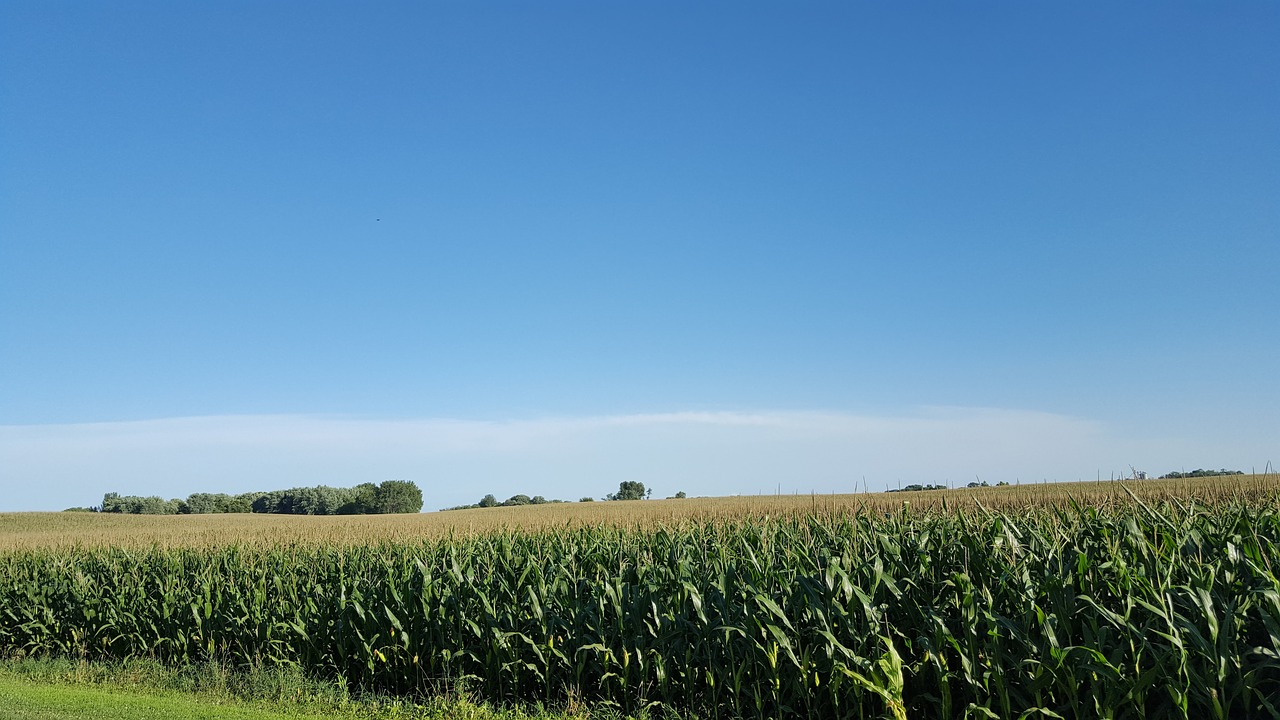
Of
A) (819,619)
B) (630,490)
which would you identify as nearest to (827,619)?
(819,619)

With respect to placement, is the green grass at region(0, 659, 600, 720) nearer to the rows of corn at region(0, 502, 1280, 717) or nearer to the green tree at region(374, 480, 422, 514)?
the rows of corn at region(0, 502, 1280, 717)

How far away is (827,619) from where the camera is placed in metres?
8.73

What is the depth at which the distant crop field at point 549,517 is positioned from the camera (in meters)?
20.2

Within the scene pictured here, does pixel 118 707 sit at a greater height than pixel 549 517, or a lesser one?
lesser

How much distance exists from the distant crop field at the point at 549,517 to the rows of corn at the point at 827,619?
59.1 inches

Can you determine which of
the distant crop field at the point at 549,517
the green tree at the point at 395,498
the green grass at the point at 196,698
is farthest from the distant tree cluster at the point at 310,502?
the green grass at the point at 196,698

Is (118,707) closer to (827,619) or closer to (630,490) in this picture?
(827,619)

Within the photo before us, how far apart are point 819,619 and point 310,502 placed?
317ft

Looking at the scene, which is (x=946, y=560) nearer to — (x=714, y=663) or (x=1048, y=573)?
(x=1048, y=573)

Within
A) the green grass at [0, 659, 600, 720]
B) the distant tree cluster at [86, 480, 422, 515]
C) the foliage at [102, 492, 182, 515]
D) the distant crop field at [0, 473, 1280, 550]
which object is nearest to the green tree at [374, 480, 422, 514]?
the distant tree cluster at [86, 480, 422, 515]

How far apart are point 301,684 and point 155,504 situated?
3703 inches

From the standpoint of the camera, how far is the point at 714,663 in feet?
30.0

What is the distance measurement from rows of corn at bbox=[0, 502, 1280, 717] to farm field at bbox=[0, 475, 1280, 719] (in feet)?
0.10

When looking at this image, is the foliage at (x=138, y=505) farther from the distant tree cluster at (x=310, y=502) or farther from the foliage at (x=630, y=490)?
the foliage at (x=630, y=490)
